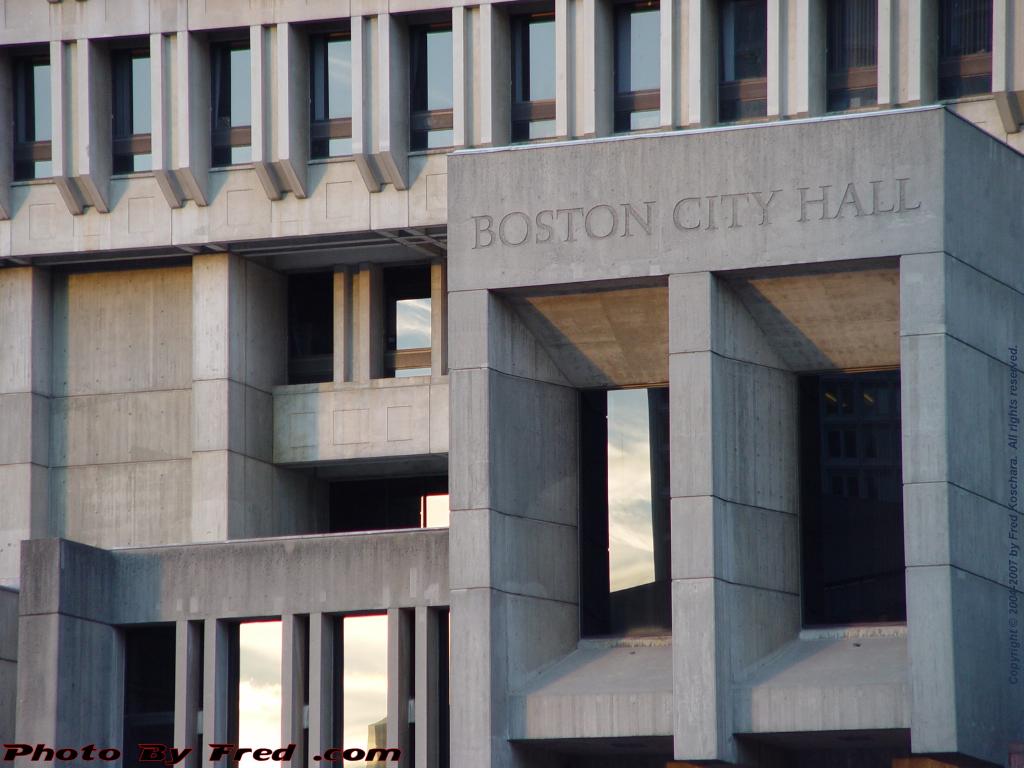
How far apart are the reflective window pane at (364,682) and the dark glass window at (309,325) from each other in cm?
787

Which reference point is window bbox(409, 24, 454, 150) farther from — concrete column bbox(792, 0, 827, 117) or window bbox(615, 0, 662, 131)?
concrete column bbox(792, 0, 827, 117)

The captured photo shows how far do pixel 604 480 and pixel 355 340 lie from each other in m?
9.17

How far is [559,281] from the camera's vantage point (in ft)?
114

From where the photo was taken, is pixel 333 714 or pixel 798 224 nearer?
pixel 798 224

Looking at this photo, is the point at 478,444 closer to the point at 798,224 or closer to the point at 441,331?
the point at 798,224

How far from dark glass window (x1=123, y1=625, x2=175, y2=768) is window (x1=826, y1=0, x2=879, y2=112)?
15.8 meters

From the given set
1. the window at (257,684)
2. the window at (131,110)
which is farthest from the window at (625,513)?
the window at (131,110)

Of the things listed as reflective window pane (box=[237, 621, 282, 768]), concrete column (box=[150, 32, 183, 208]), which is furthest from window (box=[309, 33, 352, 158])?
reflective window pane (box=[237, 621, 282, 768])

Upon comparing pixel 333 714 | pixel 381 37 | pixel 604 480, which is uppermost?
pixel 381 37

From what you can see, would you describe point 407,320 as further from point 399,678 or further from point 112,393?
point 399,678

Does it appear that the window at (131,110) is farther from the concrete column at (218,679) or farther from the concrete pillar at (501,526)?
the concrete pillar at (501,526)

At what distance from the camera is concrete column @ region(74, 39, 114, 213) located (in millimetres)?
43375

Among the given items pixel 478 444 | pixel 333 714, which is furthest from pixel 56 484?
pixel 478 444

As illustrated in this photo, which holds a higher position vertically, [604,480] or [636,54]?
[636,54]
